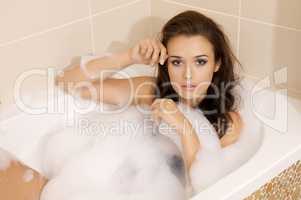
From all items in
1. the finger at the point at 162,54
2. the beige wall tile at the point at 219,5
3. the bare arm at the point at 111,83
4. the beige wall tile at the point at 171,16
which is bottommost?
the bare arm at the point at 111,83

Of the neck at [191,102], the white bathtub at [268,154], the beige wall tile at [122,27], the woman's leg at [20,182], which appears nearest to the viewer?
the white bathtub at [268,154]

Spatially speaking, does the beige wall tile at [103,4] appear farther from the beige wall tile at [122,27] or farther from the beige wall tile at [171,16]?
the beige wall tile at [171,16]

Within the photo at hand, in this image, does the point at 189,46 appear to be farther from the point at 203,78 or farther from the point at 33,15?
the point at 33,15

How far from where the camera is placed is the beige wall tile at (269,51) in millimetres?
1450

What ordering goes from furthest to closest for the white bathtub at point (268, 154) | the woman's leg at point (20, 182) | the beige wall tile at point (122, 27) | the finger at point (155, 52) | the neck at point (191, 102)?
the beige wall tile at point (122, 27), the neck at point (191, 102), the finger at point (155, 52), the woman's leg at point (20, 182), the white bathtub at point (268, 154)

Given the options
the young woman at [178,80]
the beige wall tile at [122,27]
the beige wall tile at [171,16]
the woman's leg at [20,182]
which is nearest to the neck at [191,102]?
the young woman at [178,80]

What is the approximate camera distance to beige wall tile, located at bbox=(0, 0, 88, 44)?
139 centimetres

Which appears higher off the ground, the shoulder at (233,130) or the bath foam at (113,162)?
the shoulder at (233,130)

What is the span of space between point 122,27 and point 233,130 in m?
0.57

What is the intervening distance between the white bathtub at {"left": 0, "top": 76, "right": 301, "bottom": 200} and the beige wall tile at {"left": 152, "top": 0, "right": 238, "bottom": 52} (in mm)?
174

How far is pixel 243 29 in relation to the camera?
1.55 metres

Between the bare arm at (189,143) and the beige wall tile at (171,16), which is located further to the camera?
the beige wall tile at (171,16)

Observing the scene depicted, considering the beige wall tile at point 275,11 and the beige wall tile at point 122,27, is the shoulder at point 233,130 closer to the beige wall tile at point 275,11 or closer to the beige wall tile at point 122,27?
the beige wall tile at point 275,11

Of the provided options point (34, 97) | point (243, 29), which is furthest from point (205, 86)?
point (34, 97)
